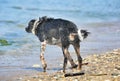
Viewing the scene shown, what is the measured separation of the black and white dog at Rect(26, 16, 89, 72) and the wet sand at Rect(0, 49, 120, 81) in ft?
1.24

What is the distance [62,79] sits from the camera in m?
9.78

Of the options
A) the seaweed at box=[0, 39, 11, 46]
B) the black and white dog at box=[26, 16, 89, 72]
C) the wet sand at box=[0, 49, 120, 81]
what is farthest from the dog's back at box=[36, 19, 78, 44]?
the seaweed at box=[0, 39, 11, 46]

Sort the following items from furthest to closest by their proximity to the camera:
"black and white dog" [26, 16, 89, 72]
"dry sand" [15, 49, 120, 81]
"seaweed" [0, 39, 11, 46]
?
"seaweed" [0, 39, 11, 46]
"black and white dog" [26, 16, 89, 72]
"dry sand" [15, 49, 120, 81]

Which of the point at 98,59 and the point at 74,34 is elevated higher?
the point at 74,34

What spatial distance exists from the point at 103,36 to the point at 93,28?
3498 millimetres

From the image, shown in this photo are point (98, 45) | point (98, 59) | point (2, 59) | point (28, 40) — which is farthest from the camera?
point (28, 40)

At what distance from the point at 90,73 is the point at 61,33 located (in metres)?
1.45

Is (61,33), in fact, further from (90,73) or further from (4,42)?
(4,42)

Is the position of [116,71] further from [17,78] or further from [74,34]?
[17,78]

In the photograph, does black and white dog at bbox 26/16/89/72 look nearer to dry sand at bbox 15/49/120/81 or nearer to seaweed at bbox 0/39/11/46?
dry sand at bbox 15/49/120/81

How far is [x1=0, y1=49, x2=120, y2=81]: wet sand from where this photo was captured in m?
9.43

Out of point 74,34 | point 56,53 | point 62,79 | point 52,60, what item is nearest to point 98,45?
point 56,53

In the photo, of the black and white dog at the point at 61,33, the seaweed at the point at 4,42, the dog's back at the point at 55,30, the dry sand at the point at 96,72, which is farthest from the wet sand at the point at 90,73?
the seaweed at the point at 4,42

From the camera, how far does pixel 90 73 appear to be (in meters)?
9.98
